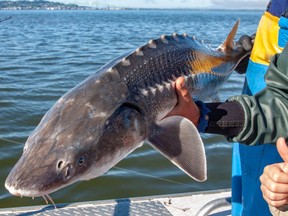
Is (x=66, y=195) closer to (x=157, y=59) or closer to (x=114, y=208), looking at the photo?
(x=114, y=208)

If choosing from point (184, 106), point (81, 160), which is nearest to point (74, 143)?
point (81, 160)

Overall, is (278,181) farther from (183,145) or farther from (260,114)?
(183,145)

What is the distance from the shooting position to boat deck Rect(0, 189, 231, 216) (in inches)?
142

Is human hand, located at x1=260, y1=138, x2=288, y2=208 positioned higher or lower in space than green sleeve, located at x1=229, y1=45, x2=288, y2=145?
lower

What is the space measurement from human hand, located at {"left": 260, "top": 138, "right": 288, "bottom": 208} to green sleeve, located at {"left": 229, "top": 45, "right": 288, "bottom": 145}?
417mm

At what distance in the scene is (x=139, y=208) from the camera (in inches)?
146

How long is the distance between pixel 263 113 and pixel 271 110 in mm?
40

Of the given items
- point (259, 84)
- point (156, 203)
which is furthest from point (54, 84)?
point (259, 84)

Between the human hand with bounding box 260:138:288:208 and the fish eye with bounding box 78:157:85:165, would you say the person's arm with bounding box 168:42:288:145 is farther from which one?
the fish eye with bounding box 78:157:85:165

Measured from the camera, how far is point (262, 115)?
220cm

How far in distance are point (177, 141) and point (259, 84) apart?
0.75 meters

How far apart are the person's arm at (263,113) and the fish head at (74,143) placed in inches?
17.6

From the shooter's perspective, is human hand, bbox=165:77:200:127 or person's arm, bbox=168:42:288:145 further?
human hand, bbox=165:77:200:127

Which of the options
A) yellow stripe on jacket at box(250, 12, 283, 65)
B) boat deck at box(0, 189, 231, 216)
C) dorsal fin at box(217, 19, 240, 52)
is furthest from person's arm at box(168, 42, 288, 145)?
boat deck at box(0, 189, 231, 216)
